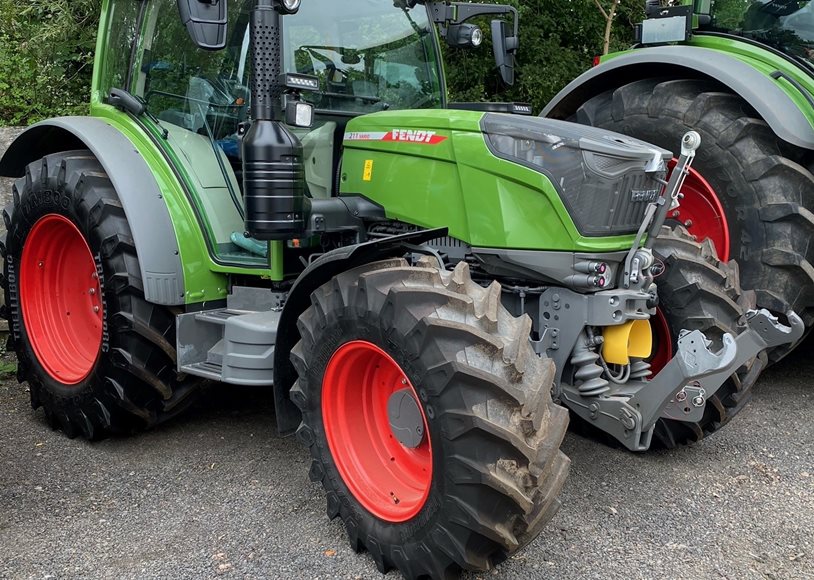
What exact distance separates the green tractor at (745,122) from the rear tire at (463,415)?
162 cm

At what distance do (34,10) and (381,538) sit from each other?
712 cm

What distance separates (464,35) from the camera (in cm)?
394

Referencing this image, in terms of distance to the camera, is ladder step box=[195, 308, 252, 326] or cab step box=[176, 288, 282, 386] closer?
cab step box=[176, 288, 282, 386]

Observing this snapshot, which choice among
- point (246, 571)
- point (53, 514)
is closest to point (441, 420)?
point (246, 571)

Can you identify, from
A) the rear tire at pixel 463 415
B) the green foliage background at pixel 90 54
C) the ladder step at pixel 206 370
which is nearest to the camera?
the rear tire at pixel 463 415

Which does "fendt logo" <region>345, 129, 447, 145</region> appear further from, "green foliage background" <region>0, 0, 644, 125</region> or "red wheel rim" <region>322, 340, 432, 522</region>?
"green foliage background" <region>0, 0, 644, 125</region>

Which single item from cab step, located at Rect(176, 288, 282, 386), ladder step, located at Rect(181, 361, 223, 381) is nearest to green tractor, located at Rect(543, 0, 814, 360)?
cab step, located at Rect(176, 288, 282, 386)

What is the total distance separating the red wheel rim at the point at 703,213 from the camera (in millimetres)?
4121

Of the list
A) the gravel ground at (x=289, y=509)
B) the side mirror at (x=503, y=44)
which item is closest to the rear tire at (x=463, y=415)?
the gravel ground at (x=289, y=509)

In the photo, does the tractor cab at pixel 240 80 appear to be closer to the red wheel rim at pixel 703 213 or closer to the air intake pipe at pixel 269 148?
the air intake pipe at pixel 269 148

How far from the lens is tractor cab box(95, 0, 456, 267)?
11.5 ft

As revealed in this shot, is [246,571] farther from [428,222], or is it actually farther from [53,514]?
[428,222]

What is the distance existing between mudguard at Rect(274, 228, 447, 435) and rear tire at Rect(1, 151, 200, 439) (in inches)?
31.3

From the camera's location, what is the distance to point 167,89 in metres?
3.86
